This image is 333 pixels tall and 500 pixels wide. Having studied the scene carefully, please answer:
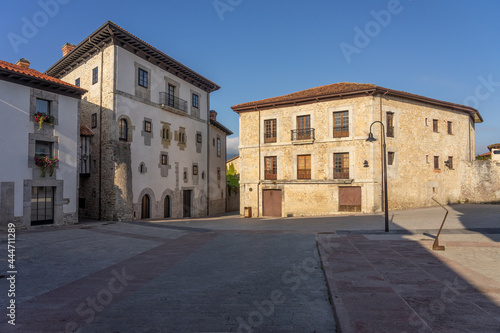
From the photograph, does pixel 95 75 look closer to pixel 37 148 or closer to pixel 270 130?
pixel 37 148

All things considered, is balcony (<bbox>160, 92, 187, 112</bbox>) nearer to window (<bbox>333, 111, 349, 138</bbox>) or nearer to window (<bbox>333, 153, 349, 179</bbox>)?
window (<bbox>333, 111, 349, 138</bbox>)

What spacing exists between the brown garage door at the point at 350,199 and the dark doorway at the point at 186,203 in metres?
13.1

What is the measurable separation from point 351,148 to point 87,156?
19.0m

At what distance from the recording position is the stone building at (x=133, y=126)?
18906mm

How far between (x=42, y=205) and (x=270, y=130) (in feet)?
54.4

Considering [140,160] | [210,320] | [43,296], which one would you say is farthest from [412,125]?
[43,296]

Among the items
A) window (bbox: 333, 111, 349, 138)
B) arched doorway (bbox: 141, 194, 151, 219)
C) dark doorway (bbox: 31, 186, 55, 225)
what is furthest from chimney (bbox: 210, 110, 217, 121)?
dark doorway (bbox: 31, 186, 55, 225)

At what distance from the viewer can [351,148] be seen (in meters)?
21.3

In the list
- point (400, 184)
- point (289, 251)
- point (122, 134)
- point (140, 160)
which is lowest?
point (289, 251)

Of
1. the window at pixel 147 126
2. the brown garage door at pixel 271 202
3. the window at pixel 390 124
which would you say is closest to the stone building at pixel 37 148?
the window at pixel 147 126

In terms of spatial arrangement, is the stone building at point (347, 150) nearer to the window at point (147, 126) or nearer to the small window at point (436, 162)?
the small window at point (436, 162)

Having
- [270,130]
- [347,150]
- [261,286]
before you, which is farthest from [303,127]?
[261,286]

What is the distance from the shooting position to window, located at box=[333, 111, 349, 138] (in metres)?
21.7

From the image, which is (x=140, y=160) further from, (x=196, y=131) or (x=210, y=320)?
(x=210, y=320)
